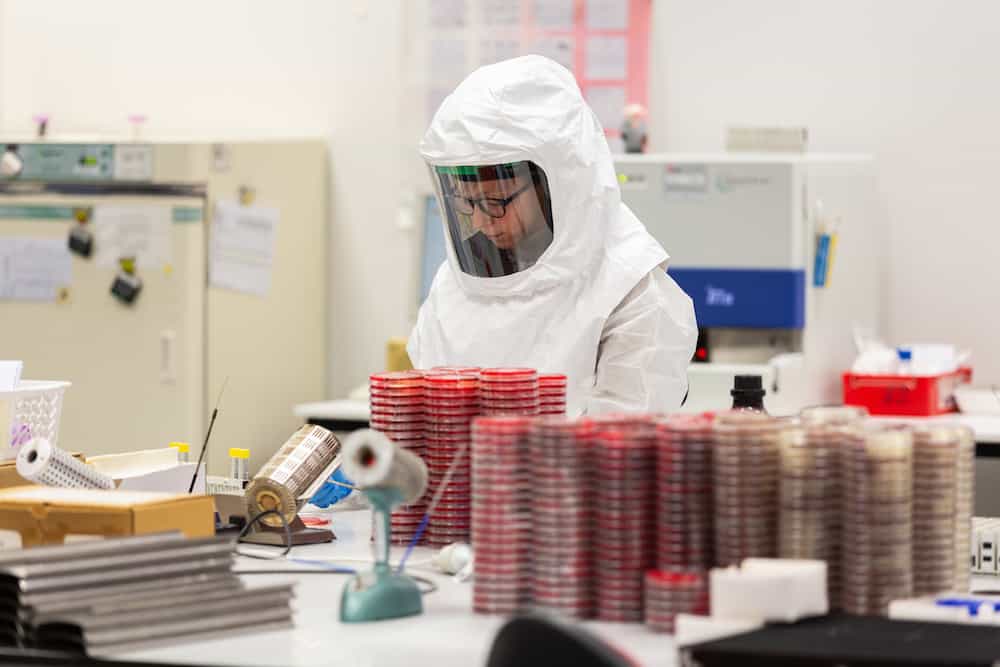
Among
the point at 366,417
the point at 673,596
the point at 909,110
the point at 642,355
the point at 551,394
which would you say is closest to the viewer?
the point at 673,596

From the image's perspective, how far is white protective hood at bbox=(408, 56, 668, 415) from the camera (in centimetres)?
269

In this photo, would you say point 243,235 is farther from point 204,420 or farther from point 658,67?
point 658,67

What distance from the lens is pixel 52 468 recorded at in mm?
1972

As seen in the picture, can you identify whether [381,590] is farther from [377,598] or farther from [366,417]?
[366,417]

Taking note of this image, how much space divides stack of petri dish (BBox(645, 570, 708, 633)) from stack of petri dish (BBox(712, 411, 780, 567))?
5 cm

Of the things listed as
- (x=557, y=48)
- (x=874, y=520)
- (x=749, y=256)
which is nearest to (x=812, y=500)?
(x=874, y=520)

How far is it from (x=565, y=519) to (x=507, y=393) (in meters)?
0.42

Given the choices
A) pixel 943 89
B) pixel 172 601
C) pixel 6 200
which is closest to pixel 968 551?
pixel 172 601

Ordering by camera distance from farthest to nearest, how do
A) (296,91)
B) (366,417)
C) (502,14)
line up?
1. (296,91)
2. (502,14)
3. (366,417)

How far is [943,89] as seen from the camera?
171 inches

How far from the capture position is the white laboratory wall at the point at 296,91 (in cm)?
490

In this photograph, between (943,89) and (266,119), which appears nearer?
(943,89)

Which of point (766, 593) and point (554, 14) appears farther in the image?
point (554, 14)

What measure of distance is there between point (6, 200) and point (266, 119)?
952mm
